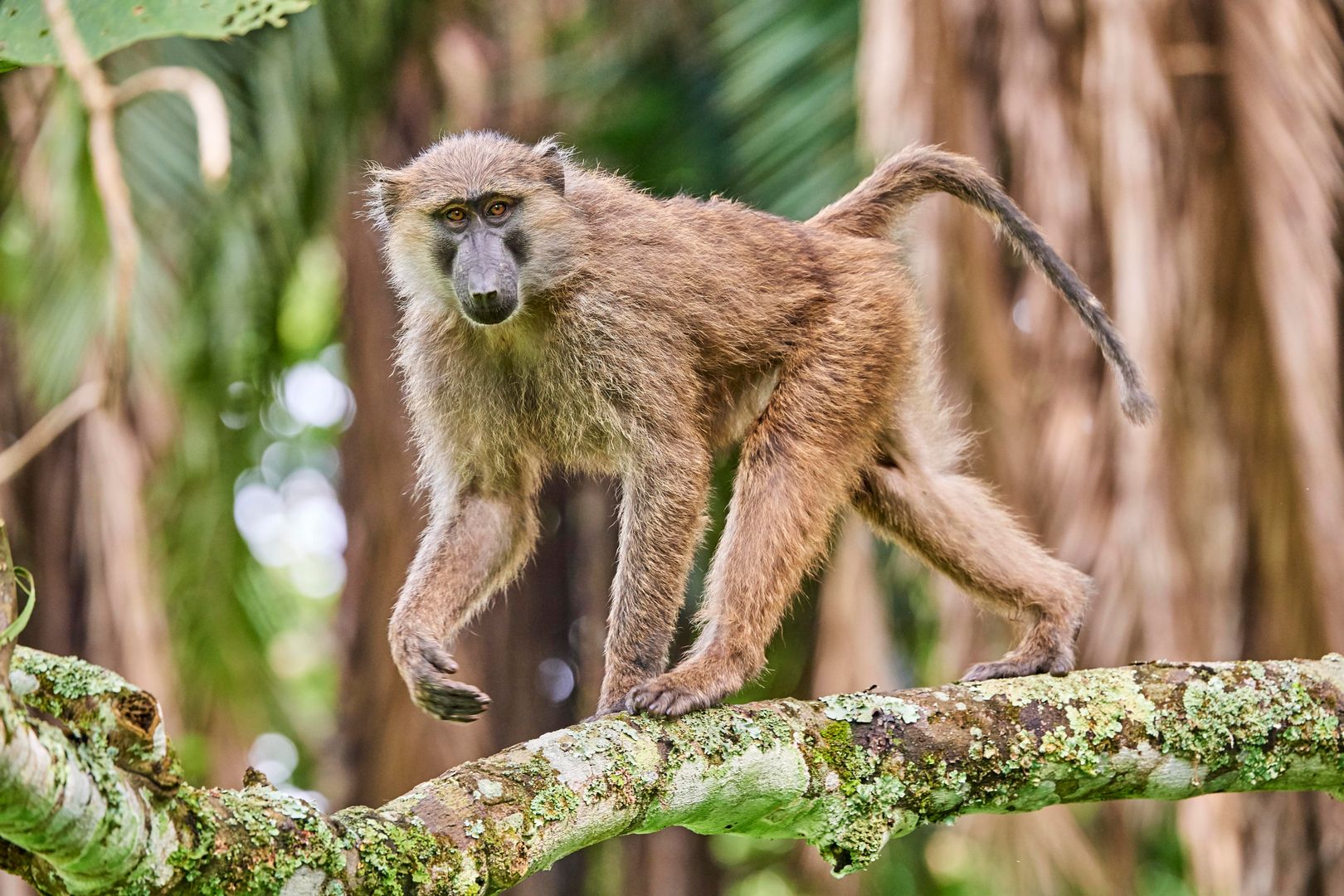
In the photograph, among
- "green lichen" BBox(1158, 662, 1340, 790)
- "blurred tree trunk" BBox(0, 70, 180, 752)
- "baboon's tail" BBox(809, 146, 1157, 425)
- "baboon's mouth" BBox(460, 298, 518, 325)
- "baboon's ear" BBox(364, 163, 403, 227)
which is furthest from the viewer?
"blurred tree trunk" BBox(0, 70, 180, 752)

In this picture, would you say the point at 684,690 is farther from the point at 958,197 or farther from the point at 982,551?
the point at 958,197

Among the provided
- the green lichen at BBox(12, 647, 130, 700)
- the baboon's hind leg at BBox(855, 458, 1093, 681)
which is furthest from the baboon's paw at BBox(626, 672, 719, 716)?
the green lichen at BBox(12, 647, 130, 700)

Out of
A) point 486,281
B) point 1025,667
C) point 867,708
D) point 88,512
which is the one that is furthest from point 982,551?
point 88,512

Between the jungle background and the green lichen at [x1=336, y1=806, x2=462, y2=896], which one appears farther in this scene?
the jungle background

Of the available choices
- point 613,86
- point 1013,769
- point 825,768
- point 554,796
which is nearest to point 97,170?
point 554,796

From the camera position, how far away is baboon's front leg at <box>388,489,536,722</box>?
4.54m

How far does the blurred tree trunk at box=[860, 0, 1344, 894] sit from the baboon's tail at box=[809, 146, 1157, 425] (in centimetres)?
61

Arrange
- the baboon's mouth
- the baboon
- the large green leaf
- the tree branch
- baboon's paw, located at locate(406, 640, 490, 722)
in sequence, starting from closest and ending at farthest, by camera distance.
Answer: the tree branch < the large green leaf < baboon's paw, located at locate(406, 640, 490, 722) < the baboon < the baboon's mouth

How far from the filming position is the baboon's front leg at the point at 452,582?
4.54m

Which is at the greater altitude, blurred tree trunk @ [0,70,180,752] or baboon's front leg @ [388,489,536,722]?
blurred tree trunk @ [0,70,180,752]

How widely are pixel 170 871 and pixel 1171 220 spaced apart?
6022 millimetres

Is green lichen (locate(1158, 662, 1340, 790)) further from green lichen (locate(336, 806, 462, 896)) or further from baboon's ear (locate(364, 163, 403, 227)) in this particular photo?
baboon's ear (locate(364, 163, 403, 227))

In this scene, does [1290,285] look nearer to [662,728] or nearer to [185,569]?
[662,728]

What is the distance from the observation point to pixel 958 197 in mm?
5965
